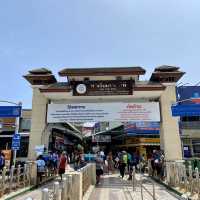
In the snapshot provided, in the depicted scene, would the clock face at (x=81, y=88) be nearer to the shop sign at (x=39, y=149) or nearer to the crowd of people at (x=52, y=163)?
the crowd of people at (x=52, y=163)

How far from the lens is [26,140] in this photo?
97.8ft

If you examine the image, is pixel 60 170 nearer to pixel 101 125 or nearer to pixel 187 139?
pixel 187 139

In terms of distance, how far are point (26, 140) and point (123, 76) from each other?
1638cm

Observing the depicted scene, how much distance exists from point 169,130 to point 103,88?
5.00 meters

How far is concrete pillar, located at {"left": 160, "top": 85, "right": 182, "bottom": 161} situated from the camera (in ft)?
56.5

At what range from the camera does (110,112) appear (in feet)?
55.6

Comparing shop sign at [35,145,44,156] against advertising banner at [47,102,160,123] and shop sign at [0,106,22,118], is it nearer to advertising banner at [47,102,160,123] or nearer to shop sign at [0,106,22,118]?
advertising banner at [47,102,160,123]

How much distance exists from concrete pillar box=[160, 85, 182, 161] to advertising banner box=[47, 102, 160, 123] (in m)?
0.97

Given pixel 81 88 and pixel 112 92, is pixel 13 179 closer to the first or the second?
pixel 81 88

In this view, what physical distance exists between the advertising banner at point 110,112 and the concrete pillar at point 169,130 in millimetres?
974

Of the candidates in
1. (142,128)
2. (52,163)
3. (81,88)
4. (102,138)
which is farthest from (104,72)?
(102,138)

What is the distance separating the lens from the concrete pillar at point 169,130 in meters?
17.2

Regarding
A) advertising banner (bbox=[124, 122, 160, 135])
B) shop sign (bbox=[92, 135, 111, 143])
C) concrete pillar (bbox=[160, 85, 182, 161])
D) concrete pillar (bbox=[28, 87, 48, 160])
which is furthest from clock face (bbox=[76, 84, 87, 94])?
shop sign (bbox=[92, 135, 111, 143])

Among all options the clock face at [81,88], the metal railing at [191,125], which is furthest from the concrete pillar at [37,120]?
the metal railing at [191,125]
